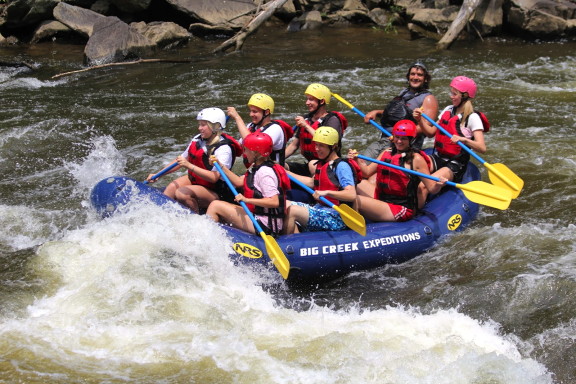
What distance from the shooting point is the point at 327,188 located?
5.68 metres

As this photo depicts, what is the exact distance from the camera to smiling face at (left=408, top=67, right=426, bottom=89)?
21.4ft

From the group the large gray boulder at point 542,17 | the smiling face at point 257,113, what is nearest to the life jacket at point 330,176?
the smiling face at point 257,113

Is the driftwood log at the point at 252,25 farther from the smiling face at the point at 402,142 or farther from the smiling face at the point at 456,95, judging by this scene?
the smiling face at the point at 402,142

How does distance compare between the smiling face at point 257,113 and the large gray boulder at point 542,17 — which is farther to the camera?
the large gray boulder at point 542,17

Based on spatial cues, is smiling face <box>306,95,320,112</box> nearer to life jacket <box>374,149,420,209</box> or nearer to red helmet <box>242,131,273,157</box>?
life jacket <box>374,149,420,209</box>

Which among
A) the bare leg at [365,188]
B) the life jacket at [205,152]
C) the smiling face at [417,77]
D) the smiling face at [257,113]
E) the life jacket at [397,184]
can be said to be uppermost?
the smiling face at [417,77]

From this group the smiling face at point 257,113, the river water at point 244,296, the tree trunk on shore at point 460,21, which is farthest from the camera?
the tree trunk on shore at point 460,21

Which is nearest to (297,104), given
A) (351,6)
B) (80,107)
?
(80,107)

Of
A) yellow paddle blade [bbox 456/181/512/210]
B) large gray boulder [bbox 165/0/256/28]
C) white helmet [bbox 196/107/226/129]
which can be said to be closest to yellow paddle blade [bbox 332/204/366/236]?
yellow paddle blade [bbox 456/181/512/210]

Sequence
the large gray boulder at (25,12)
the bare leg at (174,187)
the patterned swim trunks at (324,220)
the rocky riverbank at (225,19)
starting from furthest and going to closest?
1. the large gray boulder at (25,12)
2. the rocky riverbank at (225,19)
3. the bare leg at (174,187)
4. the patterned swim trunks at (324,220)

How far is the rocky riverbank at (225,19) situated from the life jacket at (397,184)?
790cm

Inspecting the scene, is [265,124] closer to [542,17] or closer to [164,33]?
[164,33]

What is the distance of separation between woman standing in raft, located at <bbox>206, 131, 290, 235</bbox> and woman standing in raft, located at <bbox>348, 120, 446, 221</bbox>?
27.9 inches

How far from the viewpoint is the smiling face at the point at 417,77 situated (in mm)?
6523
